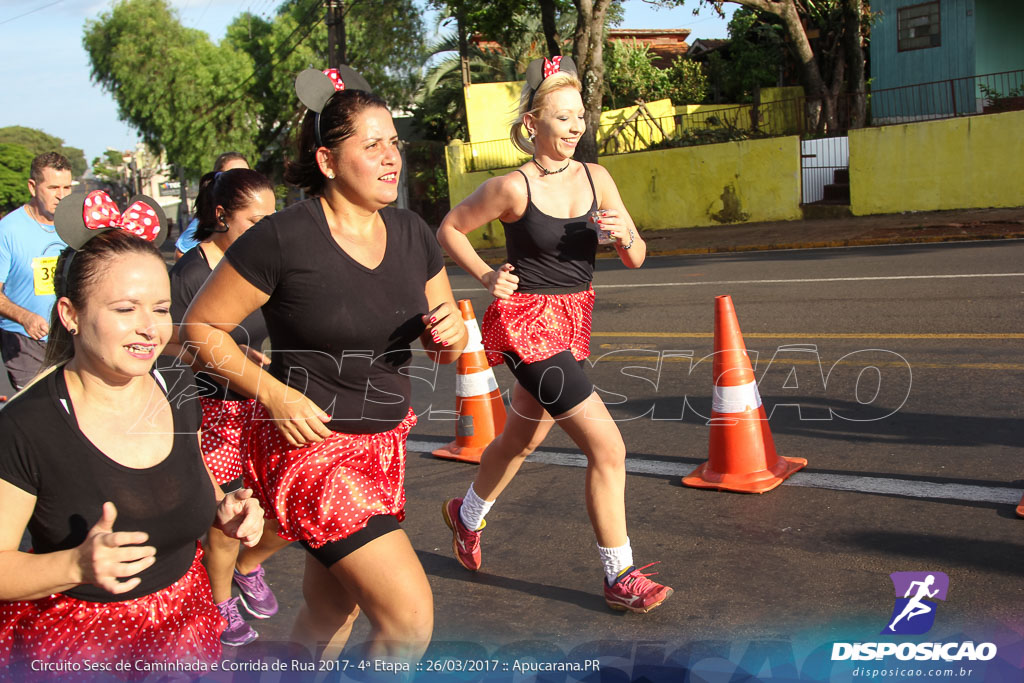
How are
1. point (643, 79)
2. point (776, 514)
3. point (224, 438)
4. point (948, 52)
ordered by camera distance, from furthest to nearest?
point (643, 79) < point (948, 52) < point (776, 514) < point (224, 438)

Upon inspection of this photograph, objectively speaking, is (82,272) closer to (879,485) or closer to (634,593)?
(634,593)

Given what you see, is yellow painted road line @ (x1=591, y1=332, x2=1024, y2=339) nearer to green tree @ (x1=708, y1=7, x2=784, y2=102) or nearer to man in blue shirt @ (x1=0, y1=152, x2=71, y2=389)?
man in blue shirt @ (x1=0, y1=152, x2=71, y2=389)

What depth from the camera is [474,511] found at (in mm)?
4398

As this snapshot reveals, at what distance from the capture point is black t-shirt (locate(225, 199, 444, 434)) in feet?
9.13

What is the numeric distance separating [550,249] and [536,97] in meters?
0.66

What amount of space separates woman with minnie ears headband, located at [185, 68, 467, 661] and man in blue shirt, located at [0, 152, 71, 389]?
149 inches

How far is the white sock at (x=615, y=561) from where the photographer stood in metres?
3.85

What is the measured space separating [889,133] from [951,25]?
8.65 metres

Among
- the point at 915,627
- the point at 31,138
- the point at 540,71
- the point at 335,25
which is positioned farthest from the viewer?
the point at 31,138

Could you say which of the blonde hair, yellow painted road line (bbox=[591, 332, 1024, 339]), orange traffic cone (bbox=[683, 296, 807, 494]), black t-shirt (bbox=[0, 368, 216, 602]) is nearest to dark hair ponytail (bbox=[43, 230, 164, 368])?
black t-shirt (bbox=[0, 368, 216, 602])

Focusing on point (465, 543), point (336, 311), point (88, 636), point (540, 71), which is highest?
point (540, 71)

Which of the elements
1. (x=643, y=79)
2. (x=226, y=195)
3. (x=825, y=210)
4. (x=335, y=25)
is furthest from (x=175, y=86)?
(x=226, y=195)

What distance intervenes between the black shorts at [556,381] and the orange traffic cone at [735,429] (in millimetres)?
1435

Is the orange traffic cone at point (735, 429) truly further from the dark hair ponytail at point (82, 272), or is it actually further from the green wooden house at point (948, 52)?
the green wooden house at point (948, 52)
